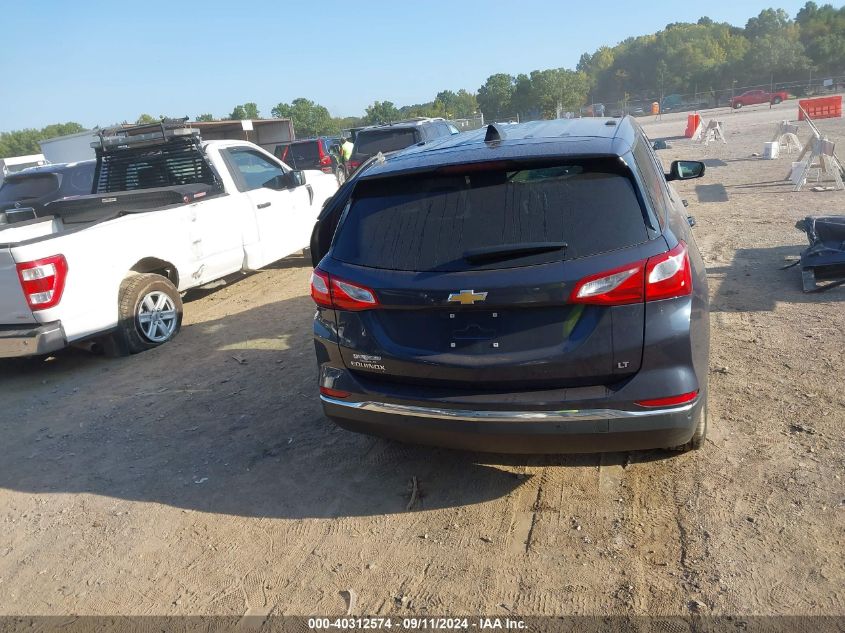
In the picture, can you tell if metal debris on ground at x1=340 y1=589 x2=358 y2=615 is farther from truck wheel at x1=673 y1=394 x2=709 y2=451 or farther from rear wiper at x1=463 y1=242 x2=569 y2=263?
truck wheel at x1=673 y1=394 x2=709 y2=451

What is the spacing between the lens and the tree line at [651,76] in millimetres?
74750

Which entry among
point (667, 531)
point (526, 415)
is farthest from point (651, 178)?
point (667, 531)

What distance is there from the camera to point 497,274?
2914 millimetres

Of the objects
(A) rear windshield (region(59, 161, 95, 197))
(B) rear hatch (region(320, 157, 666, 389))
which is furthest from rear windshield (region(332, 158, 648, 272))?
(A) rear windshield (region(59, 161, 95, 197))

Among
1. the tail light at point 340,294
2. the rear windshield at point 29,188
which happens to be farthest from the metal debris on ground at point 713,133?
the tail light at point 340,294

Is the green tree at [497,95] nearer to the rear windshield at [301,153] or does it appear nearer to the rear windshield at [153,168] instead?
the rear windshield at [301,153]

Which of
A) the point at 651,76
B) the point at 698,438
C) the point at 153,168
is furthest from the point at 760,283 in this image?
A: the point at 651,76

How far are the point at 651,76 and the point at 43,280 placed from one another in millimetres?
133440

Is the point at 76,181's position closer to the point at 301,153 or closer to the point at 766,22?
the point at 301,153

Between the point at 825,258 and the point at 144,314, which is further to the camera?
the point at 144,314

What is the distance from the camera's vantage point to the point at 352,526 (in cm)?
339

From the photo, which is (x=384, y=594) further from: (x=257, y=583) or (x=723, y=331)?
(x=723, y=331)

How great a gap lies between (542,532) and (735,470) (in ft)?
3.76

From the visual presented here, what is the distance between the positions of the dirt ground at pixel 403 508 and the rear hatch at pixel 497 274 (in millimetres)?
808
